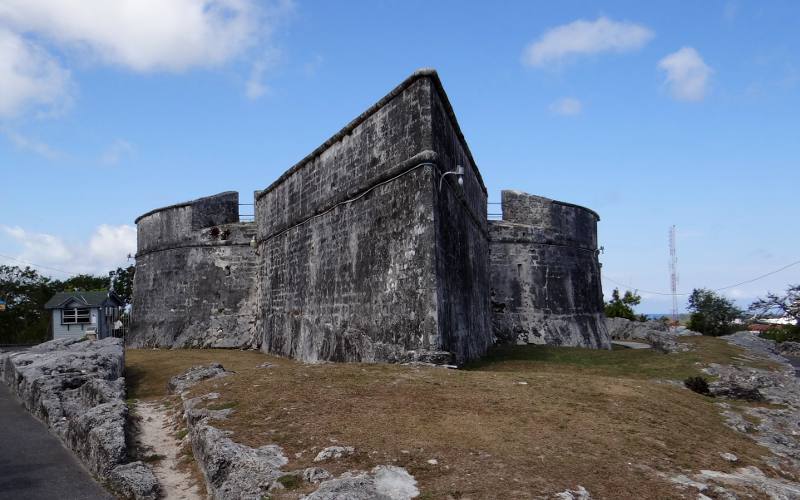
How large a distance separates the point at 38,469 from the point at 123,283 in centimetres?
4502

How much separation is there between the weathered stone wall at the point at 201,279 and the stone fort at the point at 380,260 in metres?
0.06

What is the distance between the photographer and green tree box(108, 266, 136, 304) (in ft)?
153

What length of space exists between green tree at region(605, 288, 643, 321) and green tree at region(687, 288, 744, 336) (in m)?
3.66

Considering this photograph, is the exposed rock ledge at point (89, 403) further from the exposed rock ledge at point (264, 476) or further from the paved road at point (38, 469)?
the exposed rock ledge at point (264, 476)

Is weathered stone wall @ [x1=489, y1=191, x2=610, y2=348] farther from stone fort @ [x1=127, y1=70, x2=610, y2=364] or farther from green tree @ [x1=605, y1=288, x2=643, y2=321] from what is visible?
green tree @ [x1=605, y1=288, x2=643, y2=321]

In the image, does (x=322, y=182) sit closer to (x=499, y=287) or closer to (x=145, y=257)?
(x=499, y=287)

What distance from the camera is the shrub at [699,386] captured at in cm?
1062

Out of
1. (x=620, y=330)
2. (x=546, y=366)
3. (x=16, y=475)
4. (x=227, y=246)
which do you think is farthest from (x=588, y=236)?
(x=16, y=475)

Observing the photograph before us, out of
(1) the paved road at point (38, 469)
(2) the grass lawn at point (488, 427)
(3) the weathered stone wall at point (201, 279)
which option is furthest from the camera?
(3) the weathered stone wall at point (201, 279)

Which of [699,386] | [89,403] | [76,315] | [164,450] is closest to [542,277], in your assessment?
[699,386]

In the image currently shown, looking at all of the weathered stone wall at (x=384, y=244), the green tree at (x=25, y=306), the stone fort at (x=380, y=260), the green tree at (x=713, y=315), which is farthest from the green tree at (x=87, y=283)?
the green tree at (x=713, y=315)

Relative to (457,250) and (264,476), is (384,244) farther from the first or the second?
(264,476)

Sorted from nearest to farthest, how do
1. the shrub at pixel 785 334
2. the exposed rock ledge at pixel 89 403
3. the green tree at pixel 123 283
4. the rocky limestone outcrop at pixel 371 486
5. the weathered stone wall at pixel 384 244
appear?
the rocky limestone outcrop at pixel 371 486
the exposed rock ledge at pixel 89 403
the weathered stone wall at pixel 384 244
the shrub at pixel 785 334
the green tree at pixel 123 283

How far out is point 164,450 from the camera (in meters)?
7.28
